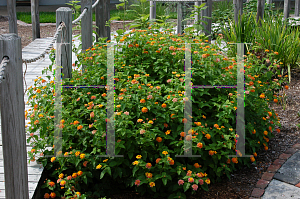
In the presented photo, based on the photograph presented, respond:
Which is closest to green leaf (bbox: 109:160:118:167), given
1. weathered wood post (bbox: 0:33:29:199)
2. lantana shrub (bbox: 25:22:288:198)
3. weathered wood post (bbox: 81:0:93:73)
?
lantana shrub (bbox: 25:22:288:198)

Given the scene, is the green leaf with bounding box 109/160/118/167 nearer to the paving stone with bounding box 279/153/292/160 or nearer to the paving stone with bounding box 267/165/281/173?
the paving stone with bounding box 267/165/281/173

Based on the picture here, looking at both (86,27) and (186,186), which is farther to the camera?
(86,27)

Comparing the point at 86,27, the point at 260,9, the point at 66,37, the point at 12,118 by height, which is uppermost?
the point at 260,9

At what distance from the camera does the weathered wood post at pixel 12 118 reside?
5.60 feet

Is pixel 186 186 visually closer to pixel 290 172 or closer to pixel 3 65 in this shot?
pixel 290 172

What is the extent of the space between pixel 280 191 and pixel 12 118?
219 cm

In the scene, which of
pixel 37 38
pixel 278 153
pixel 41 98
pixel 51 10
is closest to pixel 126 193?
pixel 41 98

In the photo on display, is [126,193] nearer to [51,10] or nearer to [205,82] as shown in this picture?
[205,82]

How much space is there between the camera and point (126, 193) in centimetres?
280

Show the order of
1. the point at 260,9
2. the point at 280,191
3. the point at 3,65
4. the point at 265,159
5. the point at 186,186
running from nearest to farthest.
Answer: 1. the point at 3,65
2. the point at 186,186
3. the point at 280,191
4. the point at 265,159
5. the point at 260,9

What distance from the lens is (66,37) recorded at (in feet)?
11.1

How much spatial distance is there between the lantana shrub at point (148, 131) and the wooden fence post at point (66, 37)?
0.38 feet


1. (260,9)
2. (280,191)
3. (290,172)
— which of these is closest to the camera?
(280,191)

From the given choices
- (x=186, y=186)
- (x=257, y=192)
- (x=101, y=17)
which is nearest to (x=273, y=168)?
(x=257, y=192)
